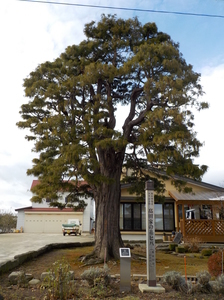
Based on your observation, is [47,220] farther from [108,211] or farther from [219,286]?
[219,286]

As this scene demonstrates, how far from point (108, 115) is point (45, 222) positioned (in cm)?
2672

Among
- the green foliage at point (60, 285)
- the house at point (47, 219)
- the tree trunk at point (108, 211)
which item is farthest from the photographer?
the house at point (47, 219)

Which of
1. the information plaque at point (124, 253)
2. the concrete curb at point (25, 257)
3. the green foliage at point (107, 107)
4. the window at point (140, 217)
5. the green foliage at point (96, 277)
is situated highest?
the green foliage at point (107, 107)

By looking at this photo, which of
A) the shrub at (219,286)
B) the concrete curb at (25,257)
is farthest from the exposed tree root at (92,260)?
the shrub at (219,286)

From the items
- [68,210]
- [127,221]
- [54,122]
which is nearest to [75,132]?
[54,122]

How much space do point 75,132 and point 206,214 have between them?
1438 centimetres

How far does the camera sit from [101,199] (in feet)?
35.3

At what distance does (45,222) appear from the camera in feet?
112

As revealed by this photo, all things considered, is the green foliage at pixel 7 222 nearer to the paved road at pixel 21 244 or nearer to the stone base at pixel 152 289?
the paved road at pixel 21 244

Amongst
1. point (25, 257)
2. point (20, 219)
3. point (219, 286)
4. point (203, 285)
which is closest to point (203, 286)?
point (203, 285)

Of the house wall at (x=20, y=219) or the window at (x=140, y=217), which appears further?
the house wall at (x=20, y=219)

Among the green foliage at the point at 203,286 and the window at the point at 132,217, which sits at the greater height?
the window at the point at 132,217

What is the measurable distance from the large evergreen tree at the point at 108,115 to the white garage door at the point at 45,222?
22.6 metres

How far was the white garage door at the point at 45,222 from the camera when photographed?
111 feet
